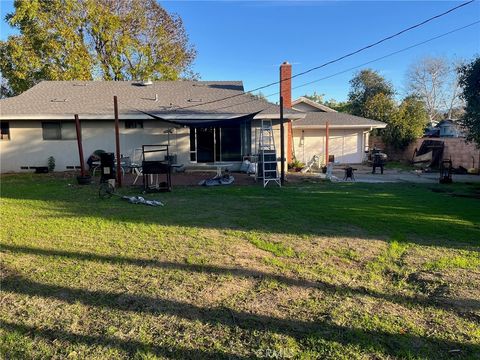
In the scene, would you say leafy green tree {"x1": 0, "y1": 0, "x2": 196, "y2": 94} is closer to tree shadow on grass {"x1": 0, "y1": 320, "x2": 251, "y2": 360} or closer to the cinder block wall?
the cinder block wall

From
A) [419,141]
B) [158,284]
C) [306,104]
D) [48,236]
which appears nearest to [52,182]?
[48,236]

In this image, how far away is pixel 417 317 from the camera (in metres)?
3.01

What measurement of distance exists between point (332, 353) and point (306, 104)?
22374 millimetres

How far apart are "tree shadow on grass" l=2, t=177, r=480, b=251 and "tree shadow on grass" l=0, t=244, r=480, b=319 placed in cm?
171

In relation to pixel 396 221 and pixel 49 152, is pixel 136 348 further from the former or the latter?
pixel 49 152

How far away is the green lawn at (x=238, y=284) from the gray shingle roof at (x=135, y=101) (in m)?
8.20

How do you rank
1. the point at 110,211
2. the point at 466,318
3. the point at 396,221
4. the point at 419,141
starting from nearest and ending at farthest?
the point at 466,318 < the point at 396,221 < the point at 110,211 < the point at 419,141

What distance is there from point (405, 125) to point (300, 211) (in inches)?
706

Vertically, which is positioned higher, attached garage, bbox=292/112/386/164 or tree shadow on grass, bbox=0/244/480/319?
attached garage, bbox=292/112/386/164

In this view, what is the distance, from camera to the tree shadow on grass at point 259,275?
3256 millimetres

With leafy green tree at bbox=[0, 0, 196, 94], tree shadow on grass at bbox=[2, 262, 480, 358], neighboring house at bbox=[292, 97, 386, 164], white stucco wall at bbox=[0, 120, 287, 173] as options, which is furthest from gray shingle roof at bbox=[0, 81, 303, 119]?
tree shadow on grass at bbox=[2, 262, 480, 358]

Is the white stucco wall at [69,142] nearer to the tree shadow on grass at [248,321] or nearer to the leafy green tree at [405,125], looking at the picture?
the tree shadow on grass at [248,321]

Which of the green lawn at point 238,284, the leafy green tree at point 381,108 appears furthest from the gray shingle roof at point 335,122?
the green lawn at point 238,284

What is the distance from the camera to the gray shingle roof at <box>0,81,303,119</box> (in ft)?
46.9
